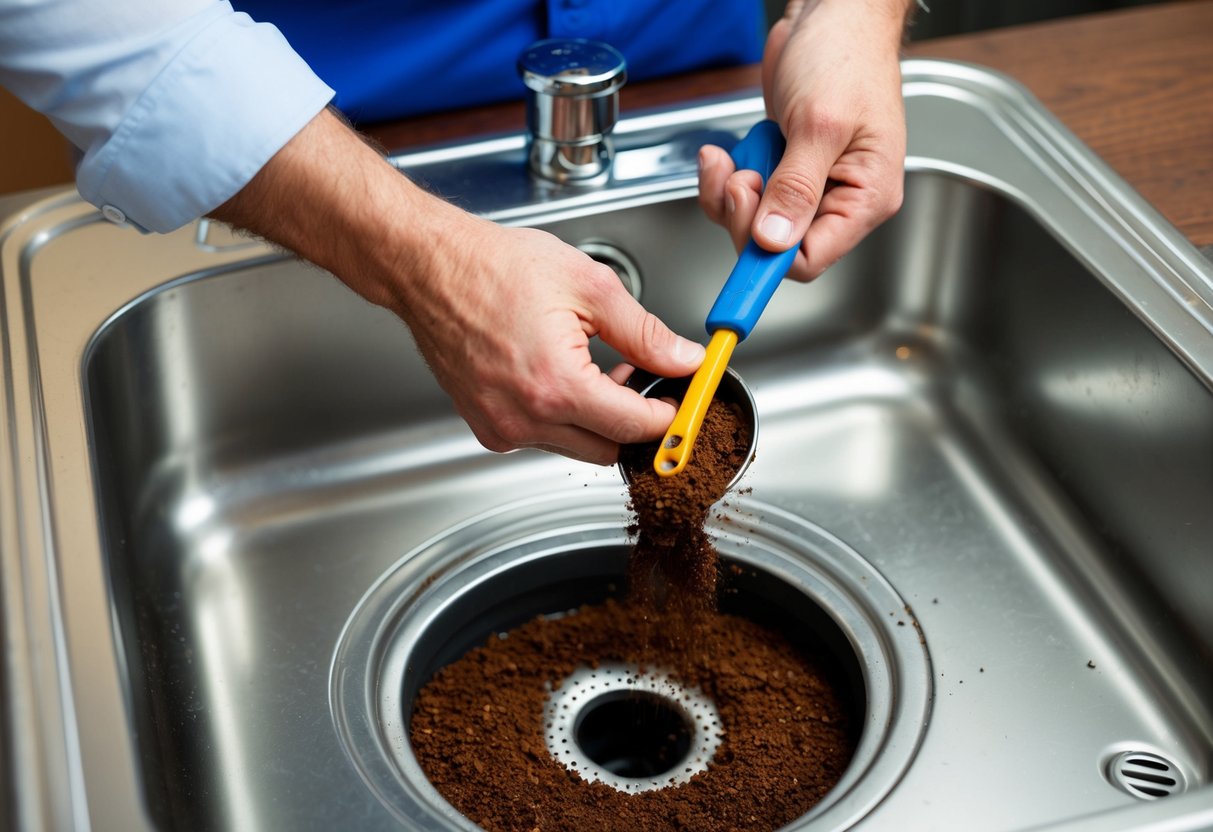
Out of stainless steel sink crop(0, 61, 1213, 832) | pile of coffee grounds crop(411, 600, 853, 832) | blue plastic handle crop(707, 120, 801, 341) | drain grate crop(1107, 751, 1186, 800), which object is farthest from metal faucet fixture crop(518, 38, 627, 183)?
drain grate crop(1107, 751, 1186, 800)

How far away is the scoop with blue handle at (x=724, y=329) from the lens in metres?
0.70

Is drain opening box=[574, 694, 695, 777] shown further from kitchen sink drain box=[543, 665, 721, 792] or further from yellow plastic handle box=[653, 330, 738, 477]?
yellow plastic handle box=[653, 330, 738, 477]

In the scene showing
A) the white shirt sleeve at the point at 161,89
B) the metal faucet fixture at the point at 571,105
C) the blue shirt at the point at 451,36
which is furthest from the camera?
the blue shirt at the point at 451,36

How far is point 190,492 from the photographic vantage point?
0.92 metres

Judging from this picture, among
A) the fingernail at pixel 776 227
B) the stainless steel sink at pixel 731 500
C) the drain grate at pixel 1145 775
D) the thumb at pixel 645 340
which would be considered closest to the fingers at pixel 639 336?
the thumb at pixel 645 340

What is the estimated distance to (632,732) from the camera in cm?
90

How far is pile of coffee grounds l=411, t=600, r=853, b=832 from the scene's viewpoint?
0.76 meters

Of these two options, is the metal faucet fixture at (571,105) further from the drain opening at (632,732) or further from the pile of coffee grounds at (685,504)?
the drain opening at (632,732)

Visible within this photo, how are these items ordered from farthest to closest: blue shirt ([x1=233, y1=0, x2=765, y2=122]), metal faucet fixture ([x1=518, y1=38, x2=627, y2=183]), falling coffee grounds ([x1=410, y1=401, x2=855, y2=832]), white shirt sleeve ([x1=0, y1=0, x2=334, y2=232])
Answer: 1. blue shirt ([x1=233, y1=0, x2=765, y2=122])
2. metal faucet fixture ([x1=518, y1=38, x2=627, y2=183])
3. falling coffee grounds ([x1=410, y1=401, x2=855, y2=832])
4. white shirt sleeve ([x1=0, y1=0, x2=334, y2=232])

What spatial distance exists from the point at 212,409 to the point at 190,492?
0.07 meters

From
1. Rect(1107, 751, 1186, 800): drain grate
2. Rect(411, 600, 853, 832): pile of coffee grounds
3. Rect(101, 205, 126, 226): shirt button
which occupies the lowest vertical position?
Rect(411, 600, 853, 832): pile of coffee grounds

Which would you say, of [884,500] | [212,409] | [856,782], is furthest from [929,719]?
[212,409]

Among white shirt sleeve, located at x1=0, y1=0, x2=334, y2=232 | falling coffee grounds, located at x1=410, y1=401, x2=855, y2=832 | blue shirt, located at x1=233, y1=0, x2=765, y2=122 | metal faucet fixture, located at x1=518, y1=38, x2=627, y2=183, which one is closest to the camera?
white shirt sleeve, located at x1=0, y1=0, x2=334, y2=232

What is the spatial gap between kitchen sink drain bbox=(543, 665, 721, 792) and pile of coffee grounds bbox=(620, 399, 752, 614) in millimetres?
95
